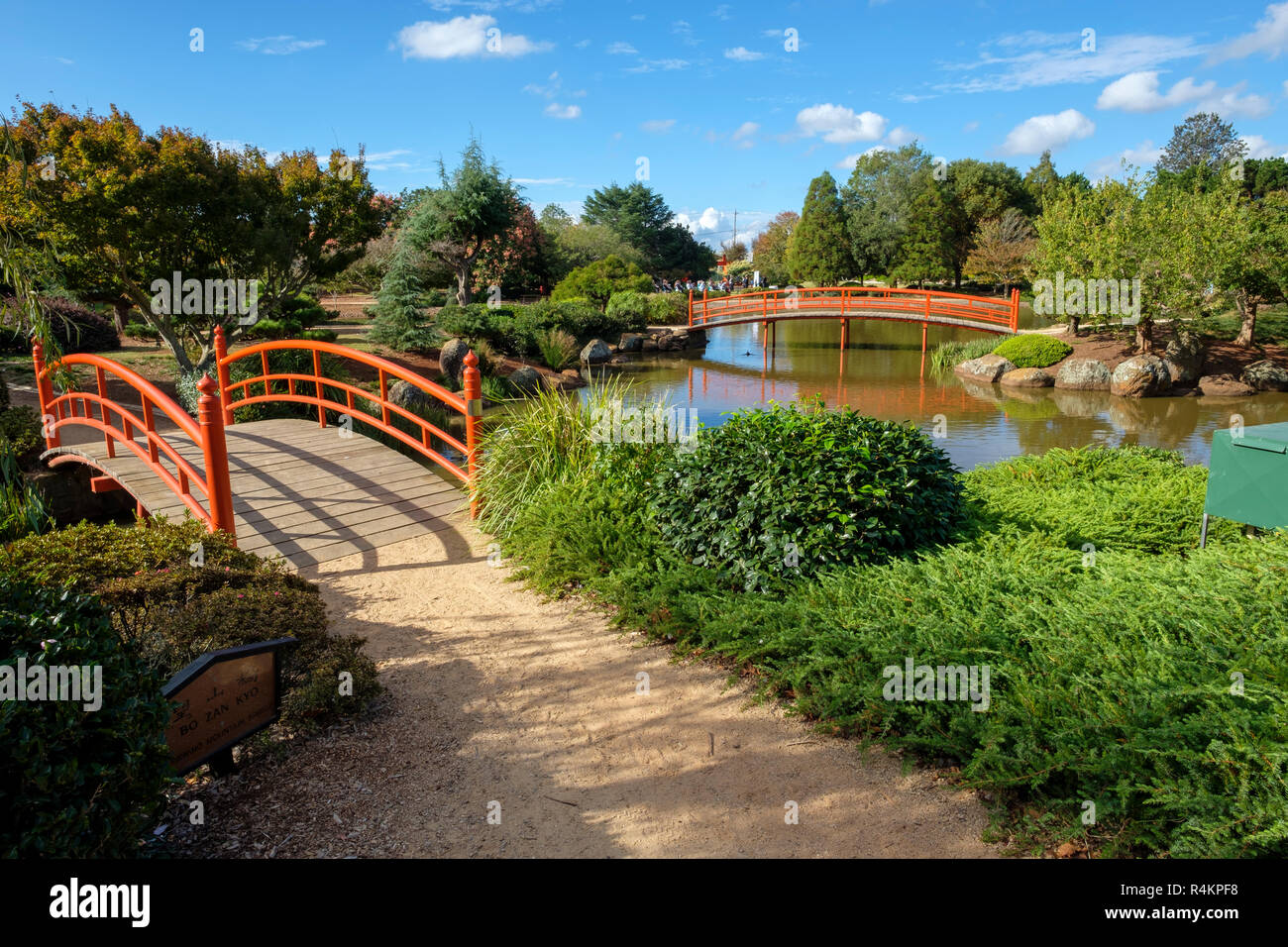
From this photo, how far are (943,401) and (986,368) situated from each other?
11.4 ft

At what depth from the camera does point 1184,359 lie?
18.8m

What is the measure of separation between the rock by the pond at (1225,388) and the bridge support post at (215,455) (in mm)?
19991

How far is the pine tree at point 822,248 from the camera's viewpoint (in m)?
43.4

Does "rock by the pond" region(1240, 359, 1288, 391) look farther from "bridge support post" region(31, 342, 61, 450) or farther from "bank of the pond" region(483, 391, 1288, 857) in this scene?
"bridge support post" region(31, 342, 61, 450)

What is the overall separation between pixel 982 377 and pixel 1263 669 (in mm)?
19420

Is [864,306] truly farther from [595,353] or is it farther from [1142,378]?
[1142,378]

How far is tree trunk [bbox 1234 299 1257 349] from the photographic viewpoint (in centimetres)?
2027

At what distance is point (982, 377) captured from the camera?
2102 centimetres

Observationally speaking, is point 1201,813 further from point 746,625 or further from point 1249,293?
point 1249,293

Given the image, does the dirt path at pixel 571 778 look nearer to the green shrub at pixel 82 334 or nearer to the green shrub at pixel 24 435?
the green shrub at pixel 24 435

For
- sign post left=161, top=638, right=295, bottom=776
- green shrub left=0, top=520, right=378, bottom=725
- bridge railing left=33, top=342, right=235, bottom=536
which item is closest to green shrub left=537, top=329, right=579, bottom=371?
bridge railing left=33, top=342, right=235, bottom=536

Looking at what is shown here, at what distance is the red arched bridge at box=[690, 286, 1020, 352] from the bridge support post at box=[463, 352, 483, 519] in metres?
19.2

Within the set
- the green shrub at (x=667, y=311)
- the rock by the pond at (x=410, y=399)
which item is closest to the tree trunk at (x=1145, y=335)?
the green shrub at (x=667, y=311)
